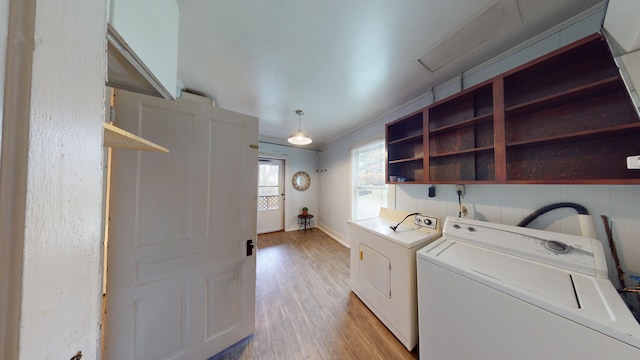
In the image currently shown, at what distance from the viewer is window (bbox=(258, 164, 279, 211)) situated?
4.15 metres

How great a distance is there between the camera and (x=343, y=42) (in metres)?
1.36

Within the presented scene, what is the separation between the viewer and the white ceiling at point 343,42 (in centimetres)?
111

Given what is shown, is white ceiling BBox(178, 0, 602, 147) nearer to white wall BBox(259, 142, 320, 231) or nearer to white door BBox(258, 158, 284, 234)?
white wall BBox(259, 142, 320, 231)

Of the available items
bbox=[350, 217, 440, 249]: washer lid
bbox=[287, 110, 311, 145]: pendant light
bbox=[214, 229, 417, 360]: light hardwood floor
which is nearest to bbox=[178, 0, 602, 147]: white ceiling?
bbox=[287, 110, 311, 145]: pendant light

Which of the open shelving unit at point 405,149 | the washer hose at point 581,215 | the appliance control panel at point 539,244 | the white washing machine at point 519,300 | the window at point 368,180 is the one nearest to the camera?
the white washing machine at point 519,300

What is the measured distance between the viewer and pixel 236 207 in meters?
1.39

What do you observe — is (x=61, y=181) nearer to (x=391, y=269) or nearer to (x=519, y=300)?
(x=519, y=300)

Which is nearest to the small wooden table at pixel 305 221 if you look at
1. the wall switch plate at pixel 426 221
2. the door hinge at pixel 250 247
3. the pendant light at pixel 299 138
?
Answer: the pendant light at pixel 299 138

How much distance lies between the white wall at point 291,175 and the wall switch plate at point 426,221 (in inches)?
114

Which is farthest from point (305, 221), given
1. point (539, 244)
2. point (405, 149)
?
point (539, 244)

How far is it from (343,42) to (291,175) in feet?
10.6

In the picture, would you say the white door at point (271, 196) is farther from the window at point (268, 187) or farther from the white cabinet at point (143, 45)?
the white cabinet at point (143, 45)

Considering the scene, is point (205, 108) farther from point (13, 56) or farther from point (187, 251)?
point (13, 56)

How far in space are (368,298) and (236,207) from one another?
159 centimetres
